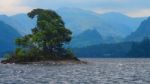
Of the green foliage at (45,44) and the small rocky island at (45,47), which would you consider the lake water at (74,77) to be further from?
the green foliage at (45,44)

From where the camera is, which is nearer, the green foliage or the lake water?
the lake water

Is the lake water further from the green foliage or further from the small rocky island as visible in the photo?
the green foliage

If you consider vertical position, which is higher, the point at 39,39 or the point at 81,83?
the point at 39,39

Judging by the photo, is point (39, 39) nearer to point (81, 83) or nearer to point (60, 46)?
point (60, 46)

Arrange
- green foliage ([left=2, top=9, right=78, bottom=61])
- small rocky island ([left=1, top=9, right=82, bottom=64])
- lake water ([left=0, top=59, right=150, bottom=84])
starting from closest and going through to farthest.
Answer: lake water ([left=0, top=59, right=150, bottom=84]) → small rocky island ([left=1, top=9, right=82, bottom=64]) → green foliage ([left=2, top=9, right=78, bottom=61])

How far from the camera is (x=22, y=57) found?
19325cm

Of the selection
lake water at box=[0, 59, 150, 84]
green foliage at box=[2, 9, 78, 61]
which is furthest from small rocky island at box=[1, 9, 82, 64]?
lake water at box=[0, 59, 150, 84]

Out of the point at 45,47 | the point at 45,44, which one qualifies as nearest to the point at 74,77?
the point at 45,47

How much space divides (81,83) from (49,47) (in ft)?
386

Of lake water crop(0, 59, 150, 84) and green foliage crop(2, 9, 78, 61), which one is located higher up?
green foliage crop(2, 9, 78, 61)

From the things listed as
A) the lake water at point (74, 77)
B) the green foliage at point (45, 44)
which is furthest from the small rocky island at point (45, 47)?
the lake water at point (74, 77)

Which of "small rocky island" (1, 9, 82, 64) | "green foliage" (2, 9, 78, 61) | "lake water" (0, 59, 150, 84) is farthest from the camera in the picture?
"green foliage" (2, 9, 78, 61)

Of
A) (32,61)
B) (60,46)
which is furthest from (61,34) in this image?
(32,61)

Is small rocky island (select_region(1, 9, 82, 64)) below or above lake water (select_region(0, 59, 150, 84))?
above
